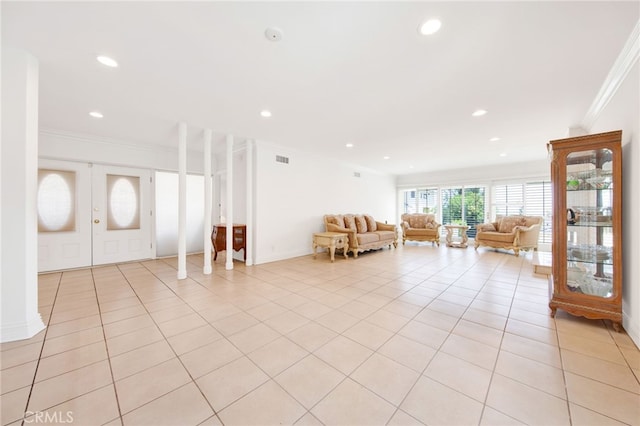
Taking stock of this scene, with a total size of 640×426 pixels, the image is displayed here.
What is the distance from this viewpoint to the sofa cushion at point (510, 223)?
249 inches

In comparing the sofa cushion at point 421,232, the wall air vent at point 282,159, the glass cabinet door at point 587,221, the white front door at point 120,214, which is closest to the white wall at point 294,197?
the wall air vent at point 282,159

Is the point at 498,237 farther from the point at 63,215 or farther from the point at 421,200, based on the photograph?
the point at 63,215

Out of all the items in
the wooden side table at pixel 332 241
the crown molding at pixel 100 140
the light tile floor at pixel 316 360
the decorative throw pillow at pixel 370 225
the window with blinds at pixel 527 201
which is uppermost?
the crown molding at pixel 100 140

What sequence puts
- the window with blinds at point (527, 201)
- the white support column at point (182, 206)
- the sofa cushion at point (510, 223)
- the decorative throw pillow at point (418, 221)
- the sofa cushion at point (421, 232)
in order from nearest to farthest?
the white support column at point (182, 206) → the sofa cushion at point (510, 223) → the window with blinds at point (527, 201) → the sofa cushion at point (421, 232) → the decorative throw pillow at point (418, 221)

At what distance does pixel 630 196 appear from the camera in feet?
7.25

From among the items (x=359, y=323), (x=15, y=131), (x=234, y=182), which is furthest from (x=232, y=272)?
(x=15, y=131)

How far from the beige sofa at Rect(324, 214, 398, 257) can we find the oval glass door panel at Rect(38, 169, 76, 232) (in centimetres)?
517

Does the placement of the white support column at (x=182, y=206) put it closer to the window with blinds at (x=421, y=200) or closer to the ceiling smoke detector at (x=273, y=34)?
the ceiling smoke detector at (x=273, y=34)

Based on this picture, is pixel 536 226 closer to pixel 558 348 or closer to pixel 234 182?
pixel 558 348

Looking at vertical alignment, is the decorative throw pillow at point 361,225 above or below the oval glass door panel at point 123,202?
below

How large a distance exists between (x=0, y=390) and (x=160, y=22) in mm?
2738

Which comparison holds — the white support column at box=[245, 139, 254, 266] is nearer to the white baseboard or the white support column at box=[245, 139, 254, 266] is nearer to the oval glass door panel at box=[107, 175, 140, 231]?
the oval glass door panel at box=[107, 175, 140, 231]

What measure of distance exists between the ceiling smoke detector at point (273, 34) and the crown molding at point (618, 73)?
2.80m

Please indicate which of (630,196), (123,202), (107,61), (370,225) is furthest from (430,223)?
(123,202)
